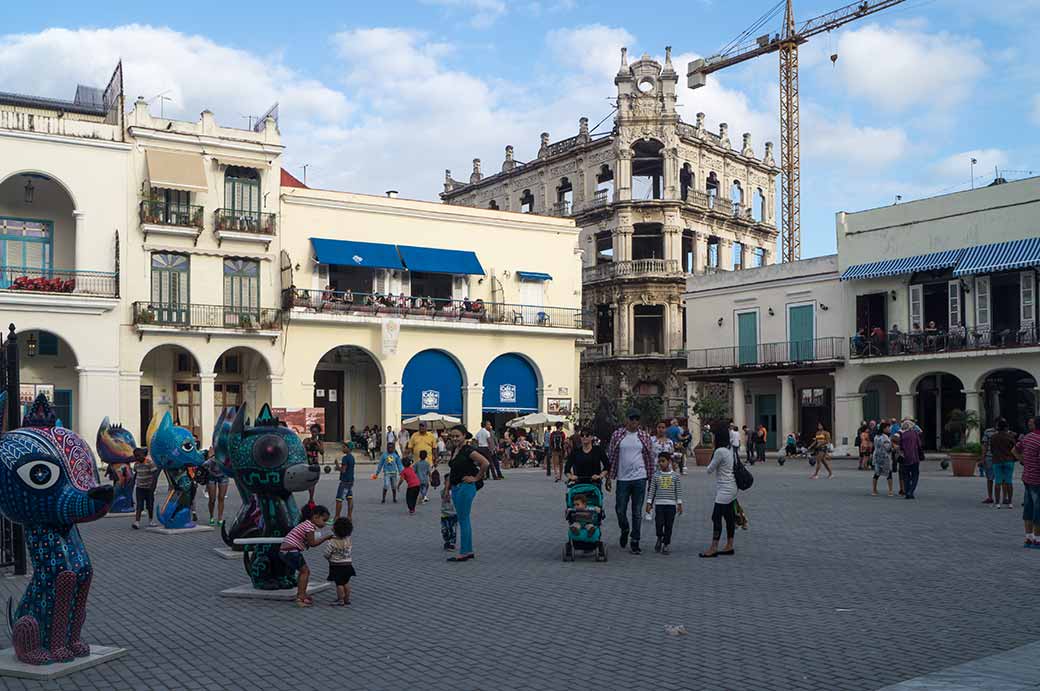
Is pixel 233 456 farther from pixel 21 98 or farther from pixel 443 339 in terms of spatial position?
pixel 21 98

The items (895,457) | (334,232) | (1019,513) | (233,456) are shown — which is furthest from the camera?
(334,232)

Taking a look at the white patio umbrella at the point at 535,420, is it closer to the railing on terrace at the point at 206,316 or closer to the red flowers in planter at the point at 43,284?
the railing on terrace at the point at 206,316

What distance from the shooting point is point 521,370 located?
4306 centimetres

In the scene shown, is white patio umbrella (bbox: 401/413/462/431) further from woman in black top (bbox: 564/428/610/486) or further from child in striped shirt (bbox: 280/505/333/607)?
child in striped shirt (bbox: 280/505/333/607)

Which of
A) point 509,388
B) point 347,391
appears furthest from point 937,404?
point 347,391

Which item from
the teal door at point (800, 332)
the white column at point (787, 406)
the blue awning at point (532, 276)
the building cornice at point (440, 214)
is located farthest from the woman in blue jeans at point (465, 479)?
the white column at point (787, 406)

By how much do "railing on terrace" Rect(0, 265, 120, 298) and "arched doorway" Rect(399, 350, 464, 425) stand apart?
→ 1113cm

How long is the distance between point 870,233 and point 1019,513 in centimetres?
2418

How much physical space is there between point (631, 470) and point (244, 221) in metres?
26.3

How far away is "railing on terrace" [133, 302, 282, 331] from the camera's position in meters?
34.8

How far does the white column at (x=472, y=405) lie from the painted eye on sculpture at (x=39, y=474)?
33.5 metres

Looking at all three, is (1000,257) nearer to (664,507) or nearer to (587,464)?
(664,507)

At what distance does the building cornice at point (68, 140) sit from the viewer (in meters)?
32.9

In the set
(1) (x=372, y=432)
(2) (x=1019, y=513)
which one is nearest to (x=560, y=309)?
(1) (x=372, y=432)
